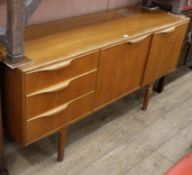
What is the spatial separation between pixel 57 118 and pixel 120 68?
0.49 m

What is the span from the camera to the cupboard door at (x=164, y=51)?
1.95m

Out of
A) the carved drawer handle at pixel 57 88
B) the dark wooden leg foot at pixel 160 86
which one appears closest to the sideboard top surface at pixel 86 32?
the carved drawer handle at pixel 57 88

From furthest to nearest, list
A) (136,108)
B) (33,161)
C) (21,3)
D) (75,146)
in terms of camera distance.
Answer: (136,108) → (75,146) → (33,161) → (21,3)

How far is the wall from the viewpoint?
1.72 meters

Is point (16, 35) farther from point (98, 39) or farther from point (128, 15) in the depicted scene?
point (128, 15)

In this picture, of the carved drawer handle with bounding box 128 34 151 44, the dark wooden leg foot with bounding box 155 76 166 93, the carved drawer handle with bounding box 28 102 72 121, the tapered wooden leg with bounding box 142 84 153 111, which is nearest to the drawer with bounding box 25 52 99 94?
the carved drawer handle with bounding box 28 102 72 121

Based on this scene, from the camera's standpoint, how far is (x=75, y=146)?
188cm

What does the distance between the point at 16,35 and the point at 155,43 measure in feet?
3.21

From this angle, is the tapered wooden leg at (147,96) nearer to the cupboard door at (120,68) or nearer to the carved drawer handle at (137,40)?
the cupboard door at (120,68)

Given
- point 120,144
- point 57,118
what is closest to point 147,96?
point 120,144

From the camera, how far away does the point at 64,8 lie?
184 cm

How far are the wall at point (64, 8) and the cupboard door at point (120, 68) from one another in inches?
17.5

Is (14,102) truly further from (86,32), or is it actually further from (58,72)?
(86,32)

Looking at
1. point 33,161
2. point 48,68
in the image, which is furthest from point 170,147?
point 48,68
